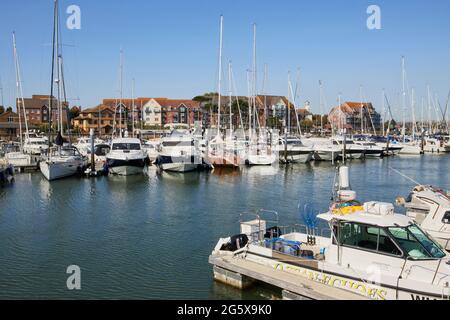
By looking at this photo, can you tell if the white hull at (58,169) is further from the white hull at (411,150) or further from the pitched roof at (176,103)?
the pitched roof at (176,103)

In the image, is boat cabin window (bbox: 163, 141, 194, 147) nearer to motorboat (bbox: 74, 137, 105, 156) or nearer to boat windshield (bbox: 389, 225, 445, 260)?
motorboat (bbox: 74, 137, 105, 156)

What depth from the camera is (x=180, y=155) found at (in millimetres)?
46469

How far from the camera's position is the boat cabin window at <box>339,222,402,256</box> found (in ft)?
38.1

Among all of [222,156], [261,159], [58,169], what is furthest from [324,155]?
[58,169]

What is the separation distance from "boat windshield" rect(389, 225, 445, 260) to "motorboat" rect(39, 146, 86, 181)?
1353 inches

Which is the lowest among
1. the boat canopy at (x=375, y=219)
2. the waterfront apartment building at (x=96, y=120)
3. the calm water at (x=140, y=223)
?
the calm water at (x=140, y=223)

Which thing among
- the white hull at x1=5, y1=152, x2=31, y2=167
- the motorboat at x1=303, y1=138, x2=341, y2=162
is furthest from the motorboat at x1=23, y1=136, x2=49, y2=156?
the motorboat at x1=303, y1=138, x2=341, y2=162

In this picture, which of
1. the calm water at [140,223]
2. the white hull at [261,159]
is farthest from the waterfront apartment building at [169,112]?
the calm water at [140,223]

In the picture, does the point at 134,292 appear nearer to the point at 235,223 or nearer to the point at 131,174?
the point at 235,223

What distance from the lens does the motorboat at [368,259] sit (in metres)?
11.0

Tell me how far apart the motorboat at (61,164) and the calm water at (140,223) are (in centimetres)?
107

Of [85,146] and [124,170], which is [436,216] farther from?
[85,146]

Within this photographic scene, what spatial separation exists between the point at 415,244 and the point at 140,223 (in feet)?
51.5

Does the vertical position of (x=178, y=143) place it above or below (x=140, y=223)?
above
